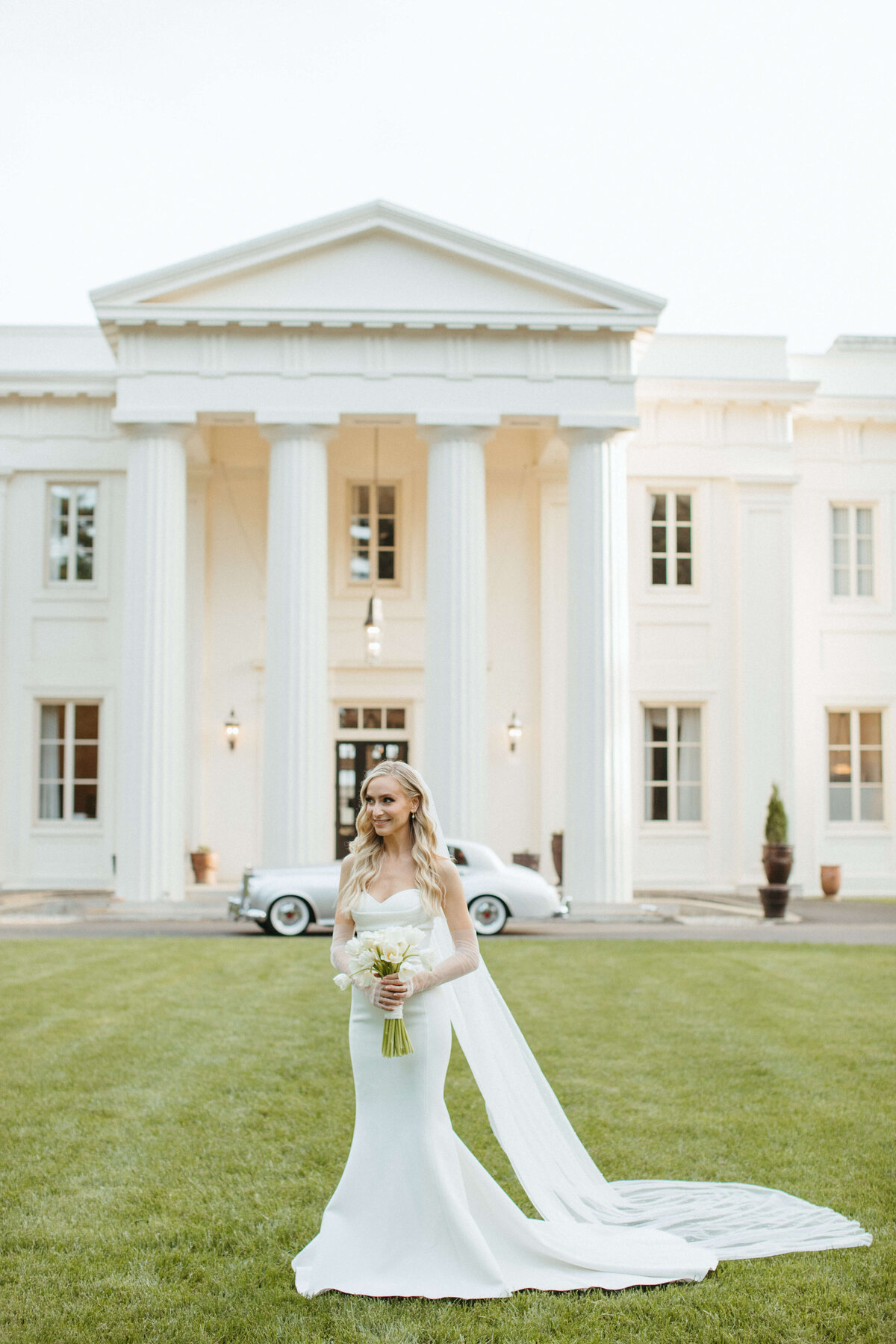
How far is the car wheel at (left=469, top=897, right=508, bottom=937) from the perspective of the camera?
55.7 feet

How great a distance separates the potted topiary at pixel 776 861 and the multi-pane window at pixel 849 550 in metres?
6.07

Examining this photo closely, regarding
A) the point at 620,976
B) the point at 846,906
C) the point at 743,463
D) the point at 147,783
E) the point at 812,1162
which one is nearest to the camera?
the point at 812,1162

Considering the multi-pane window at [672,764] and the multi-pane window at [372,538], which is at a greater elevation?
the multi-pane window at [372,538]

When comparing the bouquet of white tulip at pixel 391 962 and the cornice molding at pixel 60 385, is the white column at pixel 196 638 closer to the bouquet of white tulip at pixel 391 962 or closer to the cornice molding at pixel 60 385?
the cornice molding at pixel 60 385

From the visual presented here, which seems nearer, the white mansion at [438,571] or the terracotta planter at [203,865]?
the white mansion at [438,571]

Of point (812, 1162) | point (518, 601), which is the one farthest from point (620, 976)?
point (518, 601)

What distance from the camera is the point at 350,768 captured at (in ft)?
79.3

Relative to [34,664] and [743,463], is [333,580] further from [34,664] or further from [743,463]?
[743,463]

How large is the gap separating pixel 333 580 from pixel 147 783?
19.4 ft

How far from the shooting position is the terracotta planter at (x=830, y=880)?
2355 cm

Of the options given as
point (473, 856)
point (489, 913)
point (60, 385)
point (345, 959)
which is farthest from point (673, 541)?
point (345, 959)

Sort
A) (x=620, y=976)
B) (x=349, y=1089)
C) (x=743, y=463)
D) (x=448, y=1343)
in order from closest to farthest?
1. (x=448, y=1343)
2. (x=349, y=1089)
3. (x=620, y=976)
4. (x=743, y=463)

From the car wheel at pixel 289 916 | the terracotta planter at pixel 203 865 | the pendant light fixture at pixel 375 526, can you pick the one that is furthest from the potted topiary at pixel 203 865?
the car wheel at pixel 289 916

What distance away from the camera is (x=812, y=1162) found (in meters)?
6.46
